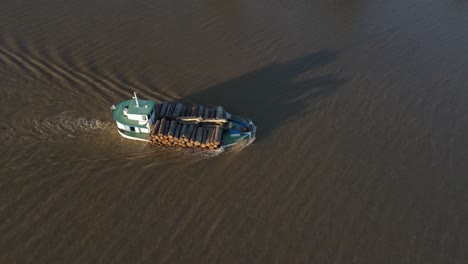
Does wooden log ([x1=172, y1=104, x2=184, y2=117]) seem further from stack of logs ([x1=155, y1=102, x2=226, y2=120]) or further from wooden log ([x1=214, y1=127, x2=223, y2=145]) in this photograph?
wooden log ([x1=214, y1=127, x2=223, y2=145])

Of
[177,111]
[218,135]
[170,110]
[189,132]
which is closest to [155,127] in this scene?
[170,110]

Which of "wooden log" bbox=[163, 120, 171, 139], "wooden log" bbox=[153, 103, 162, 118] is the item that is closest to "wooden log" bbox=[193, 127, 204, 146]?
"wooden log" bbox=[163, 120, 171, 139]

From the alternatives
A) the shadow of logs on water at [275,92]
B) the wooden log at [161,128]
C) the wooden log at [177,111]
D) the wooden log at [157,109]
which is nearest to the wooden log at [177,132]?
the wooden log at [161,128]

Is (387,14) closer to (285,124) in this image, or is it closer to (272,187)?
(285,124)

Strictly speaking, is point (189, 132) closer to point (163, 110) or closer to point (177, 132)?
point (177, 132)

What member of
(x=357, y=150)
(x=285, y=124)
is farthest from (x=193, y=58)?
(x=357, y=150)

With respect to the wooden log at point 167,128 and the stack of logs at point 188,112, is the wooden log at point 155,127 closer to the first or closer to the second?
the wooden log at point 167,128
